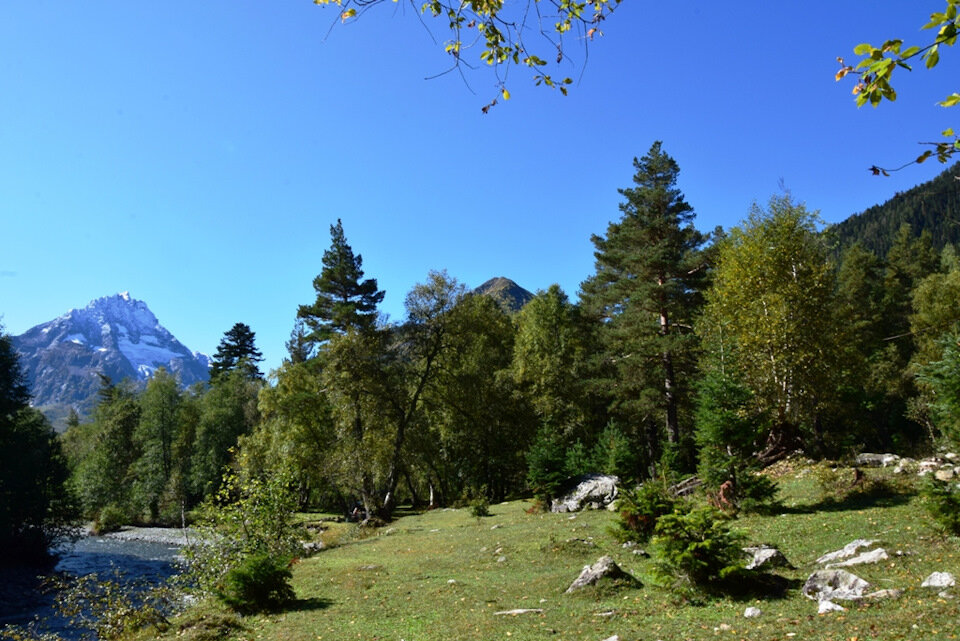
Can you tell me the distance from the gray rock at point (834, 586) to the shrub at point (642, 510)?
3.95 meters

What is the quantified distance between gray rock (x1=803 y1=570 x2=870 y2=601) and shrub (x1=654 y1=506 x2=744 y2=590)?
3.27ft

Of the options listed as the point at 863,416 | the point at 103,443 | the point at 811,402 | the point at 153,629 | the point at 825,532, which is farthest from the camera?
the point at 103,443

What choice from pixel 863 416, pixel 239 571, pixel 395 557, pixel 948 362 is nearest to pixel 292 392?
pixel 395 557

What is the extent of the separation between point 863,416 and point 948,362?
125ft

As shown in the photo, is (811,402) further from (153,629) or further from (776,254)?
(153,629)

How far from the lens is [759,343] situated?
22734mm

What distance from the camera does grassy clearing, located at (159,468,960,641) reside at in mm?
7180

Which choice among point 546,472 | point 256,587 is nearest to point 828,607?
point 256,587

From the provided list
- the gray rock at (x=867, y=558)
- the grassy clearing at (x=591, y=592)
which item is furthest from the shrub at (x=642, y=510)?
the gray rock at (x=867, y=558)

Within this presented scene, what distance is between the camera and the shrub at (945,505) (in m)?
9.72

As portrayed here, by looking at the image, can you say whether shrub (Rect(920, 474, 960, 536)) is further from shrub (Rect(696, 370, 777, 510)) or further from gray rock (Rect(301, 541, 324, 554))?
gray rock (Rect(301, 541, 324, 554))

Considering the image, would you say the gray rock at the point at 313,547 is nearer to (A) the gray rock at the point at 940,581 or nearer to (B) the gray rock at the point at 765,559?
(B) the gray rock at the point at 765,559

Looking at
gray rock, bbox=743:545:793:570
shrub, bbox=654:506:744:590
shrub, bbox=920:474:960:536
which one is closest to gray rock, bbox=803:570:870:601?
gray rock, bbox=743:545:793:570

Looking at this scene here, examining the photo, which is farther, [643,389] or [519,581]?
[643,389]
